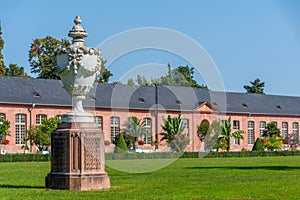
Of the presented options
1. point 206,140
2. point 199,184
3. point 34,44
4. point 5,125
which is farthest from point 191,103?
point 199,184

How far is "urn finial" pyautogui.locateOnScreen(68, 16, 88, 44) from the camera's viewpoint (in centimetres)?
1614

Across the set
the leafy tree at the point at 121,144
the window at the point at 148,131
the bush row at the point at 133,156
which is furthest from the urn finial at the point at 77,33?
the window at the point at 148,131

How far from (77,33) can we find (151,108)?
52108 millimetres

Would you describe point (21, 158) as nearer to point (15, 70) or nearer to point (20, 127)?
point (20, 127)

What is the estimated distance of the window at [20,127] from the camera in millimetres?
58938

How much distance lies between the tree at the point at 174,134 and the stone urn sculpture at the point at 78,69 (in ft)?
138

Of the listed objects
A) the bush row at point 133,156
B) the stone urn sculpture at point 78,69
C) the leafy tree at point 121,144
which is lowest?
the bush row at point 133,156

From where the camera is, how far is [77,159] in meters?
15.2

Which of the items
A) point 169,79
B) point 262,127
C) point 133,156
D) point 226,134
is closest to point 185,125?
point 226,134

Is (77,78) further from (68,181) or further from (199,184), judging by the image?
(199,184)

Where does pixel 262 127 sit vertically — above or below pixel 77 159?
above

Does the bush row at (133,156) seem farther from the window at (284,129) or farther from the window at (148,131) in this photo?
the window at (284,129)

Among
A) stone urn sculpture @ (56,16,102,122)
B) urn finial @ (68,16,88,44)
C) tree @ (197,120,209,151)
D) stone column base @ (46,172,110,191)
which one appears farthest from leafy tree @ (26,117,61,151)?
stone column base @ (46,172,110,191)

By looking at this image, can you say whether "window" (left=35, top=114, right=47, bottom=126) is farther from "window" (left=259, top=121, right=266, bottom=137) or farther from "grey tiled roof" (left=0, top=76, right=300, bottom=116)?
"window" (left=259, top=121, right=266, bottom=137)
